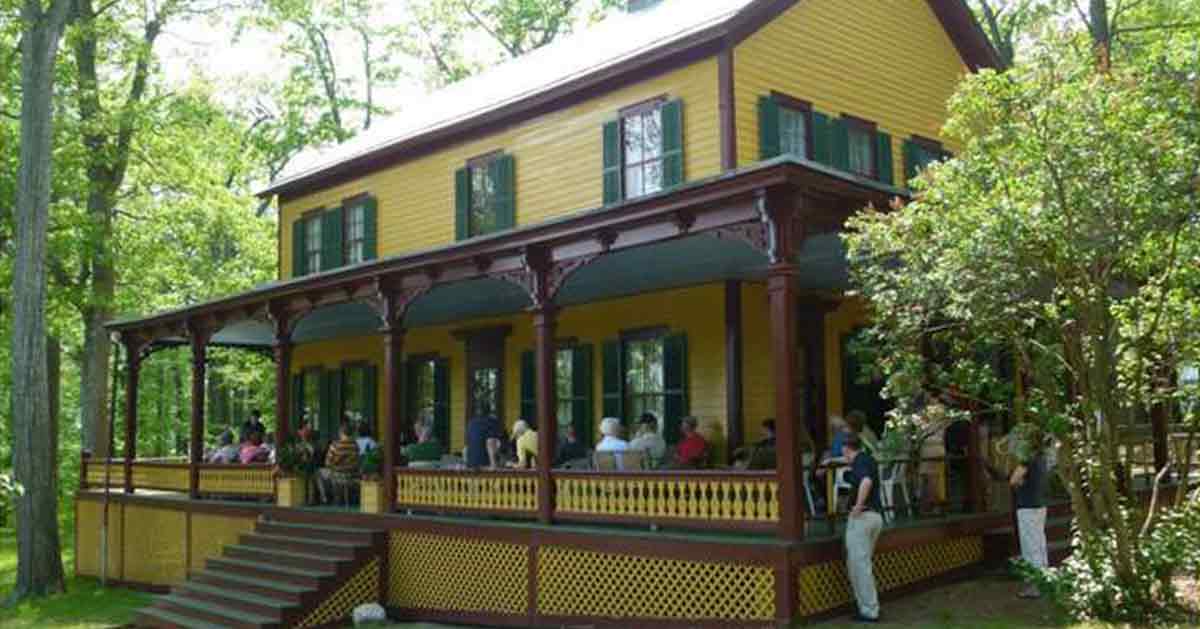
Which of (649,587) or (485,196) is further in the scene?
(485,196)

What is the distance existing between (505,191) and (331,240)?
5527 millimetres

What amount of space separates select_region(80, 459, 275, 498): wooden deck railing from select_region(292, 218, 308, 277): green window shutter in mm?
4563

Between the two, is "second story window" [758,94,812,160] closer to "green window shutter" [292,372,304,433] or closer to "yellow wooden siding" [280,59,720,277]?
"yellow wooden siding" [280,59,720,277]

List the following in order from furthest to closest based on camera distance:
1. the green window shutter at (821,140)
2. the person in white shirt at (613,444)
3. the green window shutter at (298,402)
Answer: the green window shutter at (298,402)
the green window shutter at (821,140)
the person in white shirt at (613,444)

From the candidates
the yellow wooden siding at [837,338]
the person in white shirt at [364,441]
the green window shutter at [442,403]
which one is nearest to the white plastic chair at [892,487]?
the yellow wooden siding at [837,338]

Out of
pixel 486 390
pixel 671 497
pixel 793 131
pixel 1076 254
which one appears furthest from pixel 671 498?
pixel 486 390

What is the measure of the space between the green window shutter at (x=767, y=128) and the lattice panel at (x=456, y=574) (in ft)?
20.1

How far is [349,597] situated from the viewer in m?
13.7

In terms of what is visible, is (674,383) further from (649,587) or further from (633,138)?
(649,587)

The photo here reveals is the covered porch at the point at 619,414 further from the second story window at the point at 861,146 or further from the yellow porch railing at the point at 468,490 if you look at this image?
the second story window at the point at 861,146

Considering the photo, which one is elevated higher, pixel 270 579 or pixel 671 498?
pixel 671 498

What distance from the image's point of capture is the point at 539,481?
1229 cm

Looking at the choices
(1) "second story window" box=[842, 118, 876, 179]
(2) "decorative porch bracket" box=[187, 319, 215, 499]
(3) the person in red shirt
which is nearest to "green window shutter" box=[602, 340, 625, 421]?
(3) the person in red shirt

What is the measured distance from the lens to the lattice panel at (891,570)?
9.84 meters
